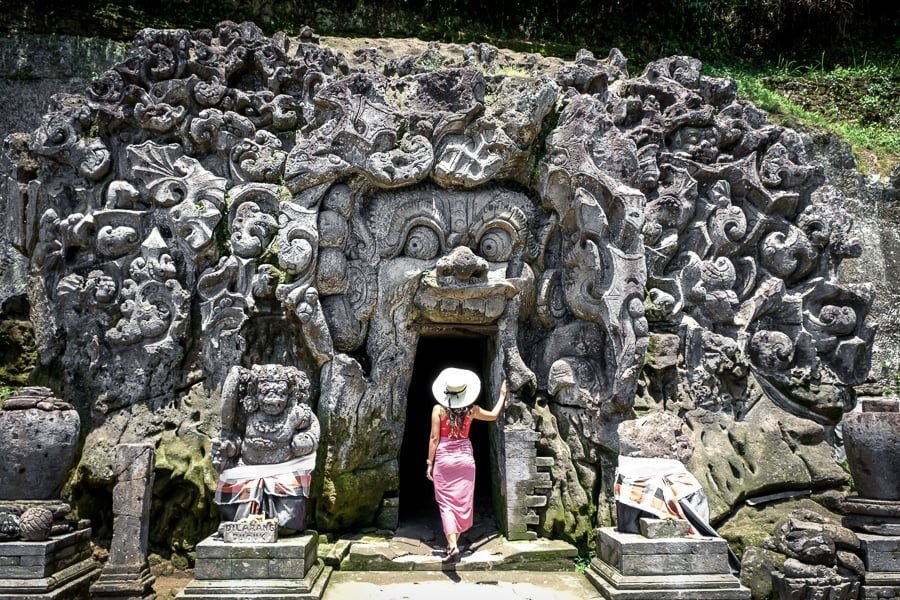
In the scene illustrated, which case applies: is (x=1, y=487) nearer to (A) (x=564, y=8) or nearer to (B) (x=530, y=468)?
(B) (x=530, y=468)

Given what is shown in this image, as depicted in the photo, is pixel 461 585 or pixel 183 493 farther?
pixel 183 493

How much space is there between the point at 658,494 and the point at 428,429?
4.68 m

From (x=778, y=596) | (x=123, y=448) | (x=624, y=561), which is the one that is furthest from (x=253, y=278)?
(x=778, y=596)

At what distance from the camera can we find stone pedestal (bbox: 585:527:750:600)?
5551 millimetres

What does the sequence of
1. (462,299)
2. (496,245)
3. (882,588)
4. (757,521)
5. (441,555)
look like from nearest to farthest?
(882,588) < (441,555) < (757,521) < (462,299) < (496,245)

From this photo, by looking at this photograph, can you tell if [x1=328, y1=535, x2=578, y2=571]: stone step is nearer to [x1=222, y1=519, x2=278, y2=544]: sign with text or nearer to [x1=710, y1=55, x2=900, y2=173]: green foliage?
[x1=222, y1=519, x2=278, y2=544]: sign with text

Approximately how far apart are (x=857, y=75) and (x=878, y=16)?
3.28 m

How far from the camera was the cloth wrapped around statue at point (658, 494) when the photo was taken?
5.95 m

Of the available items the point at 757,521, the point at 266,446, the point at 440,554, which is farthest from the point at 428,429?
the point at 757,521

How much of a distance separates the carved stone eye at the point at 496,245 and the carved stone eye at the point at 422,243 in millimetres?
508

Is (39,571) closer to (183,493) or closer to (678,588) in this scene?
(183,493)

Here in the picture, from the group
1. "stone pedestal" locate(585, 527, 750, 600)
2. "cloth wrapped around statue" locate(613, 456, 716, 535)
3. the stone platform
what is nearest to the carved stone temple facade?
the stone platform

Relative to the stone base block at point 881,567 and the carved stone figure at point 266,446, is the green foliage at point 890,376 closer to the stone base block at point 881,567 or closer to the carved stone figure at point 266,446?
the stone base block at point 881,567

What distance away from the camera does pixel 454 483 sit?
22.3 feet
